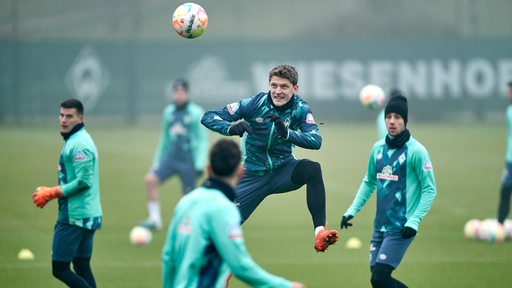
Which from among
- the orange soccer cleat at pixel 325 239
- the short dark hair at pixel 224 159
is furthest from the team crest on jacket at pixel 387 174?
the short dark hair at pixel 224 159

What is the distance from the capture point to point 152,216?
17.6m

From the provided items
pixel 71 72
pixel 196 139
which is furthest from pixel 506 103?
pixel 196 139

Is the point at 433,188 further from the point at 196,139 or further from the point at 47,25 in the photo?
the point at 47,25

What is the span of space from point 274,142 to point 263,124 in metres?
0.23

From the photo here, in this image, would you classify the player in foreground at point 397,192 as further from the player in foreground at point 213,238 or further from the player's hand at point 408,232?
the player in foreground at point 213,238

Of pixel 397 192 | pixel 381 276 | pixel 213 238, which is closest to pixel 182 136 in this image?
pixel 397 192

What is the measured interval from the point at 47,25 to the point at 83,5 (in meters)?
2.54

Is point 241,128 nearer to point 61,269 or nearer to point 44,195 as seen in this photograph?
point 44,195

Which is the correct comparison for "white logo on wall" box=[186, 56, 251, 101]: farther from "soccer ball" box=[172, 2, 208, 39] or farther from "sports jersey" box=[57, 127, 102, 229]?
"sports jersey" box=[57, 127, 102, 229]

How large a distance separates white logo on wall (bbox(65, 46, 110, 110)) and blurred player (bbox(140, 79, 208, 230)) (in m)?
23.7

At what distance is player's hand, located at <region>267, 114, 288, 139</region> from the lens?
9.56 m

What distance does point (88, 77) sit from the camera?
41.2 meters

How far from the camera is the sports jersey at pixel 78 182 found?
1000cm

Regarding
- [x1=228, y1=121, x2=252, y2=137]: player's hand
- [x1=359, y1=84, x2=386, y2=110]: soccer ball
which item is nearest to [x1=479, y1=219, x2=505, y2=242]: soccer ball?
[x1=359, y1=84, x2=386, y2=110]: soccer ball
